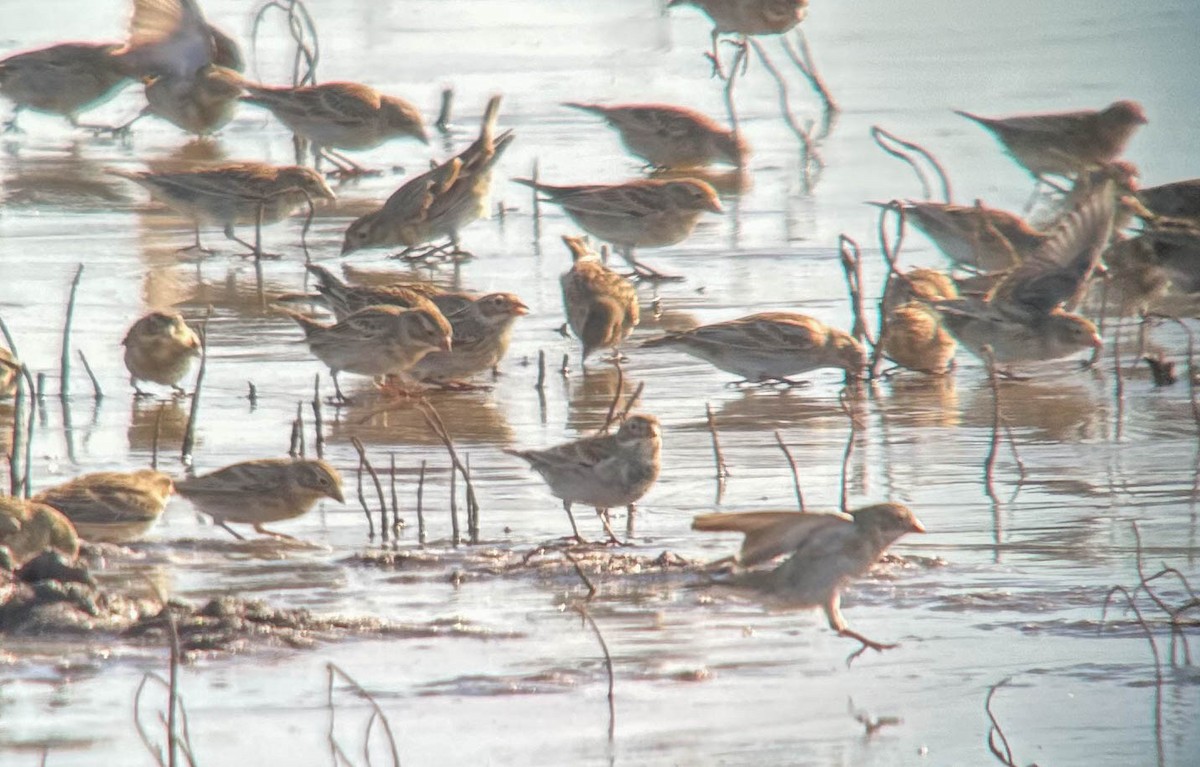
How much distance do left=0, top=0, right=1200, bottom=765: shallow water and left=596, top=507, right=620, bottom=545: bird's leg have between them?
66 millimetres

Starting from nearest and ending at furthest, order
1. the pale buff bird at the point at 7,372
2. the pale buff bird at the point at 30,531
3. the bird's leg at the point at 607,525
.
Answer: the pale buff bird at the point at 30,531 < the bird's leg at the point at 607,525 < the pale buff bird at the point at 7,372

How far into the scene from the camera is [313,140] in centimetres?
1652

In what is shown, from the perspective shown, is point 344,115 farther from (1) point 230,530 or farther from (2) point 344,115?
(1) point 230,530

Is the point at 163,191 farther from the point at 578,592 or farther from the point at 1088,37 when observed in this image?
the point at 1088,37

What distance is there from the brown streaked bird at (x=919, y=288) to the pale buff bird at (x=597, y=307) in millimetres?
1290

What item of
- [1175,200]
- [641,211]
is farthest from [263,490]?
[1175,200]

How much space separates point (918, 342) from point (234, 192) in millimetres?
5006

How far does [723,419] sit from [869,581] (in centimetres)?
289

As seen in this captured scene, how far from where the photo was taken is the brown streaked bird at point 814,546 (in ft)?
19.7

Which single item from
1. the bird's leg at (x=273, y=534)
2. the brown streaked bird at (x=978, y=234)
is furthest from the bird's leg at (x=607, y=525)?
the brown streaked bird at (x=978, y=234)

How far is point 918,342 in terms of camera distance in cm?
1038

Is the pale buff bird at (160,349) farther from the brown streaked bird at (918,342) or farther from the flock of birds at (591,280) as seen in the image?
the brown streaked bird at (918,342)

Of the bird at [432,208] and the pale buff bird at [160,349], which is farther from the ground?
the bird at [432,208]

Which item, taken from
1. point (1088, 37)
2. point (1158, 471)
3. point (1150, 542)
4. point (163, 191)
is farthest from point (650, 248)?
point (1088, 37)
